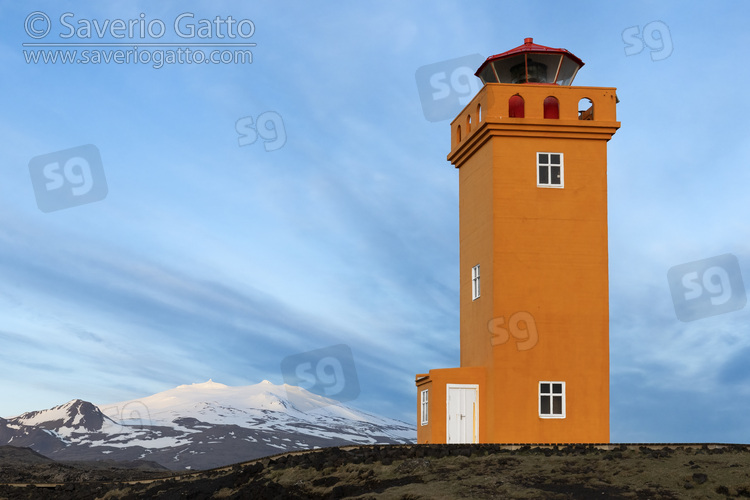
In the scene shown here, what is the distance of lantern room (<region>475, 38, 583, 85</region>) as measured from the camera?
30.3 meters

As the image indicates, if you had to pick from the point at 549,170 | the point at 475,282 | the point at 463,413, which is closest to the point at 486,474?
the point at 463,413

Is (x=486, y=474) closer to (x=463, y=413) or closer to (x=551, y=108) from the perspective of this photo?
(x=463, y=413)

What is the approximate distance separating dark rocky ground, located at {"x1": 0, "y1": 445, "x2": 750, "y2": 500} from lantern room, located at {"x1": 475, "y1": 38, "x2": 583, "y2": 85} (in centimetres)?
1505

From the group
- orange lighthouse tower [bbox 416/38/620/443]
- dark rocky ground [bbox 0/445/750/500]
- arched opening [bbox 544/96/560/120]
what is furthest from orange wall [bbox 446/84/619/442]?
dark rocky ground [bbox 0/445/750/500]

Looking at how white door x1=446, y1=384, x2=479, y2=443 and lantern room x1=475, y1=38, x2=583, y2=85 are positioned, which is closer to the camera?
white door x1=446, y1=384, x2=479, y2=443

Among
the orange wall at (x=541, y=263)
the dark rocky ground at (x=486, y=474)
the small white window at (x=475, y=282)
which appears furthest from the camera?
the small white window at (x=475, y=282)

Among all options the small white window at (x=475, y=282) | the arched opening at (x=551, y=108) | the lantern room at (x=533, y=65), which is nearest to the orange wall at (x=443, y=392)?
the small white window at (x=475, y=282)

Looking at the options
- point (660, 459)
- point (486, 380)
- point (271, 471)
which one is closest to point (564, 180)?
point (486, 380)

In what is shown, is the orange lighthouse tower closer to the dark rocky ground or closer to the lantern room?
the lantern room

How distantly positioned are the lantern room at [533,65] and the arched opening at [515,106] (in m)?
1.38

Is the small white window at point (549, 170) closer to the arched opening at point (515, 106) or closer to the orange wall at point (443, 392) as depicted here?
the arched opening at point (515, 106)

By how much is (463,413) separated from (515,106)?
10558 millimetres

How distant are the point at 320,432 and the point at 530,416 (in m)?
94.8

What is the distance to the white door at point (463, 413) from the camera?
91.5 ft
